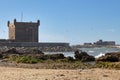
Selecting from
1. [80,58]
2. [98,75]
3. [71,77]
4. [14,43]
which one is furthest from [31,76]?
[14,43]

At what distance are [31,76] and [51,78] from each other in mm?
1341

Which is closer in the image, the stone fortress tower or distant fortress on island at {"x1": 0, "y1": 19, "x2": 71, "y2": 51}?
distant fortress on island at {"x1": 0, "y1": 19, "x2": 71, "y2": 51}

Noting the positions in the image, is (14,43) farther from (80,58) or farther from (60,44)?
(80,58)

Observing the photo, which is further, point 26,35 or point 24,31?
point 26,35

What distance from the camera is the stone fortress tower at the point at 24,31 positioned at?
5477 inches

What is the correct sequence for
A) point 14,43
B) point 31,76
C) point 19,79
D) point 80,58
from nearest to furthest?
point 19,79 < point 31,76 < point 80,58 < point 14,43

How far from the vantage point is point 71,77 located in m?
20.8

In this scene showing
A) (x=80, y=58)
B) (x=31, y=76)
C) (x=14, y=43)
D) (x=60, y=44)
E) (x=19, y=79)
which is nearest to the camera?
(x=19, y=79)

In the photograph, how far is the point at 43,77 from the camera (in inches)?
817

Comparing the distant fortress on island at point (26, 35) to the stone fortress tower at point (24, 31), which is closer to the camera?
the distant fortress on island at point (26, 35)

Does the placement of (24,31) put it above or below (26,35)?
above

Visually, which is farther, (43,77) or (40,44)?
(40,44)

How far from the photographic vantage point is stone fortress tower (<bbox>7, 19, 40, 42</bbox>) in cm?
13912

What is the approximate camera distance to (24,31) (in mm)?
141875
